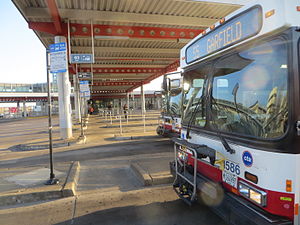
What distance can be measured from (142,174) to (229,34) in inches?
144

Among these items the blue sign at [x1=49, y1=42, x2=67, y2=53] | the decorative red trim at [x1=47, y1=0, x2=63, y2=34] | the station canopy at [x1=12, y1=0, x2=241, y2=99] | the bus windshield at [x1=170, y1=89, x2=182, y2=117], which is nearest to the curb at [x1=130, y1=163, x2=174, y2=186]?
the blue sign at [x1=49, y1=42, x2=67, y2=53]

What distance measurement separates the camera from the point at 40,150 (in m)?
9.30

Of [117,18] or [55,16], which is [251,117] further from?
[55,16]

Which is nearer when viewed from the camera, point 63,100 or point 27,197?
point 27,197

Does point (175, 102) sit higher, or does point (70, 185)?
point (175, 102)

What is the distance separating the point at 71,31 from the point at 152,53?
24.3 feet

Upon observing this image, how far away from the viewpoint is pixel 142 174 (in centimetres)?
503

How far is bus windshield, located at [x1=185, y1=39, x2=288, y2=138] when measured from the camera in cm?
205

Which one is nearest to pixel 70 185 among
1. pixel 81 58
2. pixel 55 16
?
pixel 81 58

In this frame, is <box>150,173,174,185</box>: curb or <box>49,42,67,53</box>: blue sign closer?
<box>49,42,67,53</box>: blue sign

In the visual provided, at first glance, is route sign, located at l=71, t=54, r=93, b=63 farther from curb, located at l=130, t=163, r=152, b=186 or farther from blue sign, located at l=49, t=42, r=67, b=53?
curb, located at l=130, t=163, r=152, b=186

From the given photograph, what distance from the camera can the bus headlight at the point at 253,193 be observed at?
214 cm

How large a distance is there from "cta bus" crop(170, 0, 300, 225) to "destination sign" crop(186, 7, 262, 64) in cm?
1

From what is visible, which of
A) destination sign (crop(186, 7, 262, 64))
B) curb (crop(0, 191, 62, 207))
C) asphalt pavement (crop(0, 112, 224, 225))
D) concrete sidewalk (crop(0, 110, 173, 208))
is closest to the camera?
destination sign (crop(186, 7, 262, 64))
